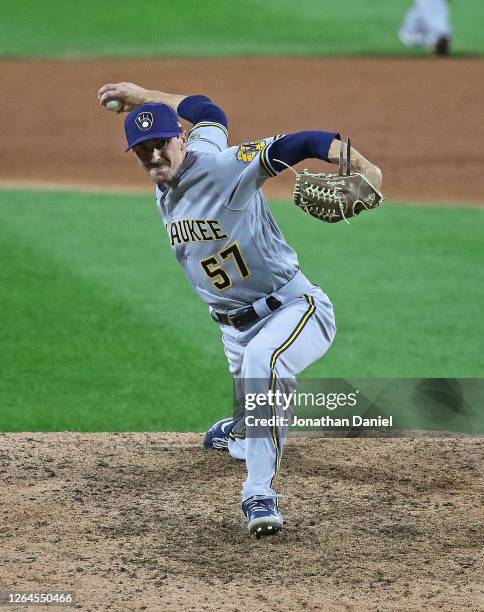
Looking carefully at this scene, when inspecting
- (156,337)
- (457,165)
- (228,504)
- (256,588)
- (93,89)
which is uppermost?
(93,89)

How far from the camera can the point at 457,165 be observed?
12.6m

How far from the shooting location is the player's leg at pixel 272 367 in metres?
4.77

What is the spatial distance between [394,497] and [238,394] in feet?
3.13

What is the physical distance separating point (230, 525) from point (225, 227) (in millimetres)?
1259

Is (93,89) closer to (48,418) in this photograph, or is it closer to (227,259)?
(48,418)

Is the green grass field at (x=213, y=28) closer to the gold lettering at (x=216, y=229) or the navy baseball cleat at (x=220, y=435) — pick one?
the navy baseball cleat at (x=220, y=435)

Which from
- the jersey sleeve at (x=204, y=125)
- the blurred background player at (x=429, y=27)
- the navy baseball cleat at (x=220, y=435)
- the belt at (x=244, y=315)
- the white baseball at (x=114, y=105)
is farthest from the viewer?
the blurred background player at (x=429, y=27)

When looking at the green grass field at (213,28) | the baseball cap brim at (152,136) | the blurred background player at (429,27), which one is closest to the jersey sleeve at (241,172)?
the baseball cap brim at (152,136)

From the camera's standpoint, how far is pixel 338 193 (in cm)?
434

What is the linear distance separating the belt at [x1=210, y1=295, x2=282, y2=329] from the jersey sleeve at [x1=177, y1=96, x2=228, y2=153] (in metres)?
0.71

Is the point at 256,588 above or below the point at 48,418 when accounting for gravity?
below

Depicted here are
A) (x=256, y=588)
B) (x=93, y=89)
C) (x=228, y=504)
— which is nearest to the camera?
(x=256, y=588)

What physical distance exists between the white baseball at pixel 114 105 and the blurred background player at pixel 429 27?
1337 cm

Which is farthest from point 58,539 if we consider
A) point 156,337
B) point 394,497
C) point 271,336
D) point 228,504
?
point 156,337
